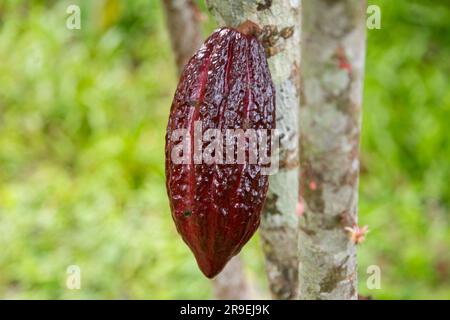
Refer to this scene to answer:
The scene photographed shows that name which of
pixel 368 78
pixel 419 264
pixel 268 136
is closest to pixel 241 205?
pixel 268 136

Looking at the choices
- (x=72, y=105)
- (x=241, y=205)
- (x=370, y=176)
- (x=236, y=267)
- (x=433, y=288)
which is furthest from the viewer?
(x=72, y=105)

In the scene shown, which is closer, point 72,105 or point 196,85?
point 196,85

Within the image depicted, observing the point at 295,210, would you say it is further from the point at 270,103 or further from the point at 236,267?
the point at 236,267

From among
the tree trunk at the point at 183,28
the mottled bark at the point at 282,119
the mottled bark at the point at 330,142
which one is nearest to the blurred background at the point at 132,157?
the tree trunk at the point at 183,28

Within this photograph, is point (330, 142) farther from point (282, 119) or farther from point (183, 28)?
point (183, 28)

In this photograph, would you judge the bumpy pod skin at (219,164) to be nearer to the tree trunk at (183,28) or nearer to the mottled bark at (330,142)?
the mottled bark at (330,142)

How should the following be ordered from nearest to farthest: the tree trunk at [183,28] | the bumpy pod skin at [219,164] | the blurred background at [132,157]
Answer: the bumpy pod skin at [219,164] → the tree trunk at [183,28] → the blurred background at [132,157]

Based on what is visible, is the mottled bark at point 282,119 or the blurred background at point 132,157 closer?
the mottled bark at point 282,119
